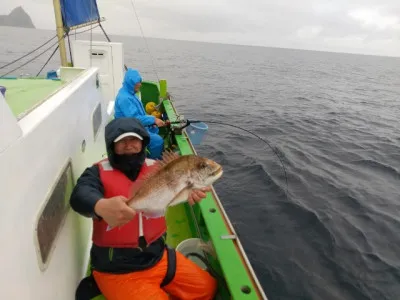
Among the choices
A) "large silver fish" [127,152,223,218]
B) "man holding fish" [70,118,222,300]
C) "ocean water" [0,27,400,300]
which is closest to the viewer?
"large silver fish" [127,152,223,218]

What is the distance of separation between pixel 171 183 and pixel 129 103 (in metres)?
4.38

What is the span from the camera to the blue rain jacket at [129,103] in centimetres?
627

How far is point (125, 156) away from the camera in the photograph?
2941mm

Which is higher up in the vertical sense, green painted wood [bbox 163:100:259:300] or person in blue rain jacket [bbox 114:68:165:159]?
person in blue rain jacket [bbox 114:68:165:159]

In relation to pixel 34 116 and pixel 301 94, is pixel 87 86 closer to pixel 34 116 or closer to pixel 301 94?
pixel 34 116

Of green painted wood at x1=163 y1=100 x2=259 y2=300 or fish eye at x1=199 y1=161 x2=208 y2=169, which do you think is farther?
green painted wood at x1=163 y1=100 x2=259 y2=300

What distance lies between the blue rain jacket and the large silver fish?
4149 mm

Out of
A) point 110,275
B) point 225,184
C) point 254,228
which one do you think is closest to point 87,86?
point 110,275

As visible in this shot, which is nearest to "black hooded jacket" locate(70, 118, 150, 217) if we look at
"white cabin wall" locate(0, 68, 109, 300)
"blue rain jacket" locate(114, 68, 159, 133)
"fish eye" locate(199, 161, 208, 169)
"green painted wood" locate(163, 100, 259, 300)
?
"white cabin wall" locate(0, 68, 109, 300)

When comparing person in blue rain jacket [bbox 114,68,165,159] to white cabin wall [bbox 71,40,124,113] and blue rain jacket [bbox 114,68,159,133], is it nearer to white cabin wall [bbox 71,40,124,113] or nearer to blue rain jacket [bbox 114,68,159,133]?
blue rain jacket [bbox 114,68,159,133]

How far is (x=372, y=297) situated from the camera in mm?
5277

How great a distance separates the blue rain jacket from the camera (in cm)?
627

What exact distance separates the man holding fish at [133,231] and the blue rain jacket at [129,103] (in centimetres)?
340

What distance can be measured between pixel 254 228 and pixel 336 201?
293cm
